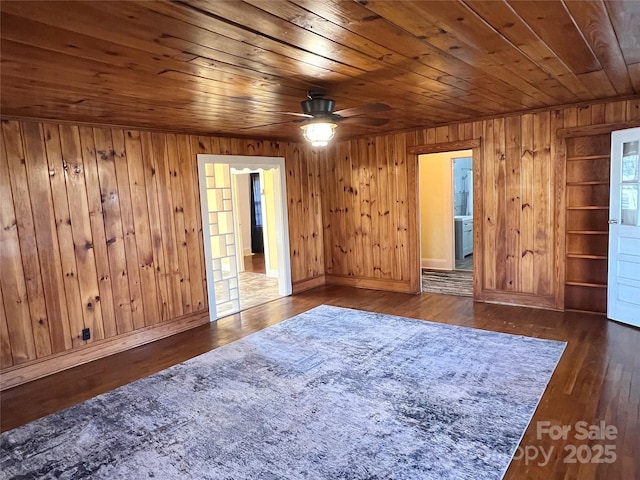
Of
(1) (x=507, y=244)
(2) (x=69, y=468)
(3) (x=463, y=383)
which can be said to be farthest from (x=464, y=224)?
(2) (x=69, y=468)

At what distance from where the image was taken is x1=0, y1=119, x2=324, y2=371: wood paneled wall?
11.9ft

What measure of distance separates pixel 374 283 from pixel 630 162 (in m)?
3.57

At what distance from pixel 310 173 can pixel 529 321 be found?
382cm

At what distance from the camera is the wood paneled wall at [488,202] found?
188 inches

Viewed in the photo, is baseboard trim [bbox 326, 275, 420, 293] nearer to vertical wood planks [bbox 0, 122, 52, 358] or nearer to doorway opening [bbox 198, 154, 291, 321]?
doorway opening [bbox 198, 154, 291, 321]

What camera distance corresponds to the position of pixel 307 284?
675 cm

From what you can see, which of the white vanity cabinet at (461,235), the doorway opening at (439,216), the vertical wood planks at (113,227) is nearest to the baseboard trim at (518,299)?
the doorway opening at (439,216)

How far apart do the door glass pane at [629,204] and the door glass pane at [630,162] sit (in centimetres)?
9

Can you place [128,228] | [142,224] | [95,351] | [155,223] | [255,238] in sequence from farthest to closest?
[255,238] < [155,223] < [142,224] < [128,228] < [95,351]

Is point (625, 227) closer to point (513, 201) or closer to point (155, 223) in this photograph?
point (513, 201)

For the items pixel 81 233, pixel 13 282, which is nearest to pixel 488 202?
pixel 81 233

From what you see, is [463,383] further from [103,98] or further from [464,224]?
[464,224]

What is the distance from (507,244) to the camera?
5.19 meters

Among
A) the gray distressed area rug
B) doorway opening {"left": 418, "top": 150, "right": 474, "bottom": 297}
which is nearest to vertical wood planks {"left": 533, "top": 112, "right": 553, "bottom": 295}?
the gray distressed area rug
